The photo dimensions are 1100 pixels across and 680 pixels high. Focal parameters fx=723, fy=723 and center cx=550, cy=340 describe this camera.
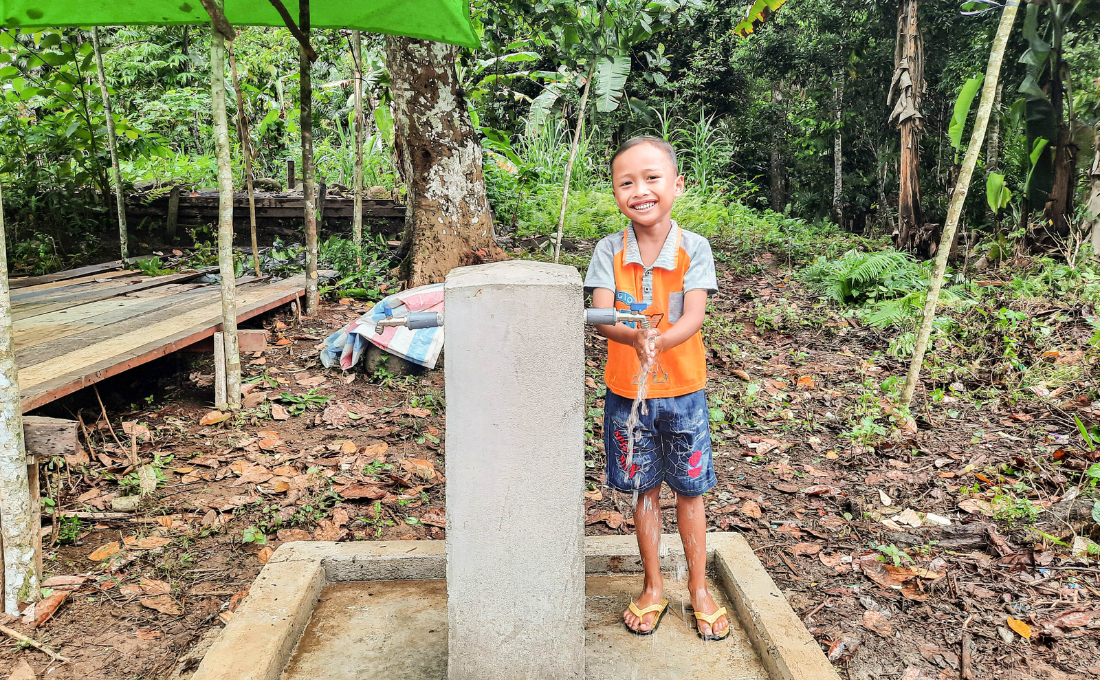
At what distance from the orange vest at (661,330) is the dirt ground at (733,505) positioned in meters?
1.15

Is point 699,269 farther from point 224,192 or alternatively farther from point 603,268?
point 224,192

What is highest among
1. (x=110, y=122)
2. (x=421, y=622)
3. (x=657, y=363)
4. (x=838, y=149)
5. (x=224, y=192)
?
(x=838, y=149)

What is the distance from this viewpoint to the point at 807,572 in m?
3.01

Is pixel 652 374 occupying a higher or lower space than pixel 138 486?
higher

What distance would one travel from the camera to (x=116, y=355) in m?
3.66

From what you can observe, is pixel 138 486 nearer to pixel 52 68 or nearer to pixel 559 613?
pixel 559 613

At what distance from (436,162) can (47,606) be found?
147 inches

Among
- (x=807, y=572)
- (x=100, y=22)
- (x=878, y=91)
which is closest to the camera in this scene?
(x=807, y=572)

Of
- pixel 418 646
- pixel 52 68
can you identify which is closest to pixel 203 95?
pixel 52 68

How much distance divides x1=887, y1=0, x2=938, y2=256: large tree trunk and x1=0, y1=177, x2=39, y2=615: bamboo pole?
8.98 meters

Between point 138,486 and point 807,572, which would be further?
point 138,486

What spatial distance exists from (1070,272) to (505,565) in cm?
637

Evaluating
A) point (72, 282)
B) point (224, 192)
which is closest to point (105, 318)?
point (224, 192)

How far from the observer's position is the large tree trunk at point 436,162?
17.2ft
